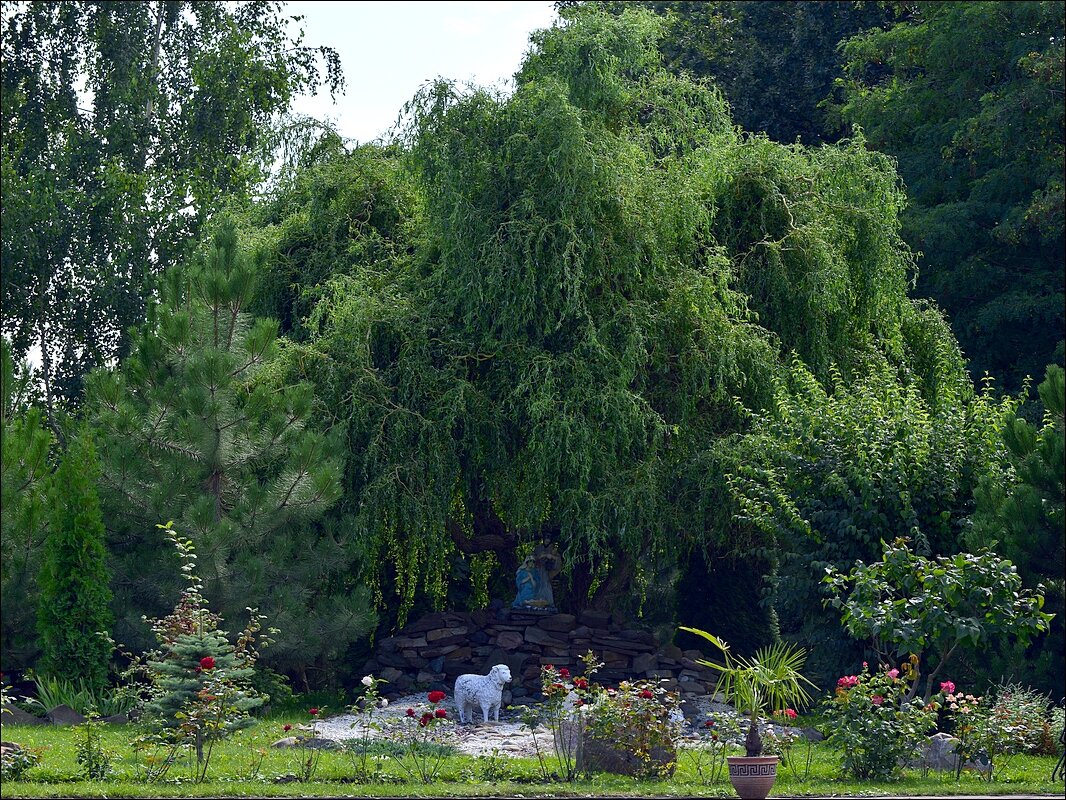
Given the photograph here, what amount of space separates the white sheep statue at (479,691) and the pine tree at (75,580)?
12.7ft

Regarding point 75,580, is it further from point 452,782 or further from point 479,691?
point 452,782

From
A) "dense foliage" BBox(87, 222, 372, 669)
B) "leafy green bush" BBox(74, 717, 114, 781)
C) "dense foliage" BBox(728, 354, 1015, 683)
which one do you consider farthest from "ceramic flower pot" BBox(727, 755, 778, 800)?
"dense foliage" BBox(87, 222, 372, 669)

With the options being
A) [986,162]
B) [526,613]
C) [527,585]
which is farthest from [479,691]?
[986,162]

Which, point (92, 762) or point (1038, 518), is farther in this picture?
point (1038, 518)

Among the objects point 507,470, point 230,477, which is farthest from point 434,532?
point 230,477

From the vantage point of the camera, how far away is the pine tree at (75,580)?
14.0m

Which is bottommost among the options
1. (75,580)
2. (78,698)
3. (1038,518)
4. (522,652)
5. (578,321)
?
(78,698)

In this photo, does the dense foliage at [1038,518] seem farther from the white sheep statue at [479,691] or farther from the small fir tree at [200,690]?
the small fir tree at [200,690]

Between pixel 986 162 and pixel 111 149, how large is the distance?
52.3 ft

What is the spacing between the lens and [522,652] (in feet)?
52.7

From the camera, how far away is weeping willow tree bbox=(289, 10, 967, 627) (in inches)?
578

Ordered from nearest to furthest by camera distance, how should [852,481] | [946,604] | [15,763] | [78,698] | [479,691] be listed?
[15,763] < [946,604] < [852,481] < [479,691] < [78,698]

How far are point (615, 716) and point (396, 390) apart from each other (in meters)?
6.35

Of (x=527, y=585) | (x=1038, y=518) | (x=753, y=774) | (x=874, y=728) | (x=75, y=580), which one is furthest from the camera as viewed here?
(x=527, y=585)
